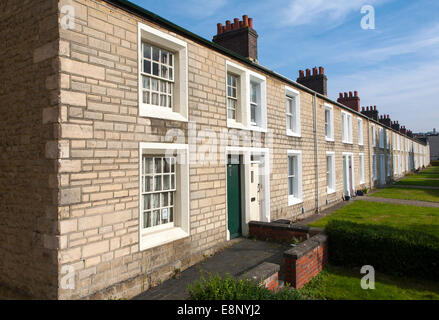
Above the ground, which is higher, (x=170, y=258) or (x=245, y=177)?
(x=245, y=177)

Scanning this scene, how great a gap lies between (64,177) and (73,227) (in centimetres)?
86

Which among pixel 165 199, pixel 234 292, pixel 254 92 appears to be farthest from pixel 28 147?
pixel 254 92

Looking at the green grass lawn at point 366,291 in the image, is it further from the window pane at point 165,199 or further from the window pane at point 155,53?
the window pane at point 155,53

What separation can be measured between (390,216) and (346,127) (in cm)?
813

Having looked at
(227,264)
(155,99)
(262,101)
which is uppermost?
(262,101)

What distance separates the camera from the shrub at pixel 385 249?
254 inches

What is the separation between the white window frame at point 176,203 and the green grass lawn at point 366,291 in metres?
3.05

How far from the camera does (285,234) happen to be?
8.89 metres

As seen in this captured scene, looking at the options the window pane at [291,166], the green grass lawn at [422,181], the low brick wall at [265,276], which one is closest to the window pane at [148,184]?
the low brick wall at [265,276]

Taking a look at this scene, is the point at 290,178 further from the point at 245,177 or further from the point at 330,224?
the point at 330,224

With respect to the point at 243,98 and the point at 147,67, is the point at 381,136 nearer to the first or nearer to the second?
the point at 243,98

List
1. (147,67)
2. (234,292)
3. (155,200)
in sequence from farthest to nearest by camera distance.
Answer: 1. (155,200)
2. (147,67)
3. (234,292)

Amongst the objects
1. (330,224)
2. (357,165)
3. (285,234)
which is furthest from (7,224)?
(357,165)

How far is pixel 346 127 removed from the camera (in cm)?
1933
